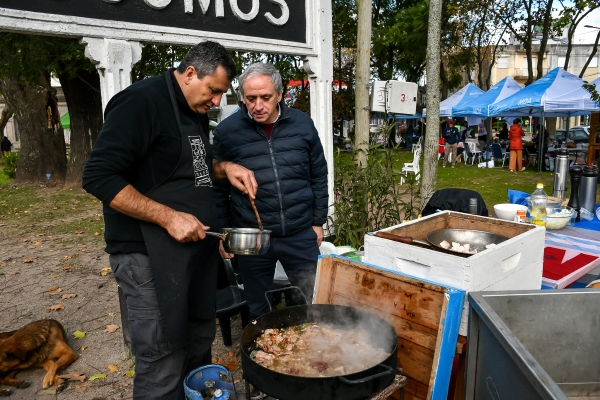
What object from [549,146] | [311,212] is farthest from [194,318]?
[549,146]

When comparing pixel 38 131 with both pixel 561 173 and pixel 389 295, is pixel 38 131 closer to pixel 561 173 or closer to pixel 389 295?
pixel 561 173

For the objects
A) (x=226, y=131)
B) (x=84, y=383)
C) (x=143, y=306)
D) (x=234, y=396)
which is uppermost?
(x=226, y=131)

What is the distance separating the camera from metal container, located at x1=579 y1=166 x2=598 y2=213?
3908 mm

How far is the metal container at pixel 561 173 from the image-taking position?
4.10 m

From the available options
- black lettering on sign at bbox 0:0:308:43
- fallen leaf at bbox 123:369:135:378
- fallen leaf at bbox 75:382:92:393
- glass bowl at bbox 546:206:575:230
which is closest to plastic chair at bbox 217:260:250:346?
fallen leaf at bbox 123:369:135:378

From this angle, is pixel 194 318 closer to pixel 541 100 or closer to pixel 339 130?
pixel 541 100

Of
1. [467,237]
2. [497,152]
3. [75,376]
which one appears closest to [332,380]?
[467,237]

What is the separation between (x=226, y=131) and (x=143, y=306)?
140 centimetres

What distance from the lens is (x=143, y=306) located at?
2.20 m

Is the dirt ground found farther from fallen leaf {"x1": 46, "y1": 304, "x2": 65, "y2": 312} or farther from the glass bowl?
the glass bowl

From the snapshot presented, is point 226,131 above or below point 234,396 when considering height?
above

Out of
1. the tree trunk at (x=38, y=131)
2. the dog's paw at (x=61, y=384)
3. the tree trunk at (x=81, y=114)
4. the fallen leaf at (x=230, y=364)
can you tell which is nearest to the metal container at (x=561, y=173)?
the fallen leaf at (x=230, y=364)

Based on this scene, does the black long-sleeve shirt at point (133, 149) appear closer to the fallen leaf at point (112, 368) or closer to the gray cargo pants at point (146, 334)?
the gray cargo pants at point (146, 334)

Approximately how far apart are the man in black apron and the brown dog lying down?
1.77 meters
